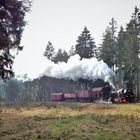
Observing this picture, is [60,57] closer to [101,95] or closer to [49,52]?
[49,52]

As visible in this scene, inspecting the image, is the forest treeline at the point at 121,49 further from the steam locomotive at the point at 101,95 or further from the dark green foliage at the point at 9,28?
the dark green foliage at the point at 9,28

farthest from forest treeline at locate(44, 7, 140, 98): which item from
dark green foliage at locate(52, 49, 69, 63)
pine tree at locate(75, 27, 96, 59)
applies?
dark green foliage at locate(52, 49, 69, 63)

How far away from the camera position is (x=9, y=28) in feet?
58.1

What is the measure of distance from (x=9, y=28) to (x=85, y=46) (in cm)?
8046

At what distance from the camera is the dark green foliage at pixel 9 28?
17.2 m

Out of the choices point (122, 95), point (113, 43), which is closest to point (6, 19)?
point (122, 95)

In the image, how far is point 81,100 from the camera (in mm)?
68812

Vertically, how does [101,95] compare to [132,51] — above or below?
below

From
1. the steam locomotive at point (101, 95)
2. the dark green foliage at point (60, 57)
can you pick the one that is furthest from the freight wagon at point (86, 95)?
the dark green foliage at point (60, 57)

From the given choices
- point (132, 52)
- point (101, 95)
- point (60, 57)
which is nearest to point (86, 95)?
point (101, 95)

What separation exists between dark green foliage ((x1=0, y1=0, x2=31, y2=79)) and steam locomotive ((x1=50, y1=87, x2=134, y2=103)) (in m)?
37.3

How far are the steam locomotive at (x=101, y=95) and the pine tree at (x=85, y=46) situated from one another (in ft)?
75.7

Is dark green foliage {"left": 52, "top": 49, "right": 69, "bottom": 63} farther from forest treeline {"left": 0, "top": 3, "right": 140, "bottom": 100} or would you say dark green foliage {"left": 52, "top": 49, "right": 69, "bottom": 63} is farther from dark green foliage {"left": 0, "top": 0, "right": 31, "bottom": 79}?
dark green foliage {"left": 0, "top": 0, "right": 31, "bottom": 79}

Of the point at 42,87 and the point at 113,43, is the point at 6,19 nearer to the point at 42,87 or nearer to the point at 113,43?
the point at 113,43
